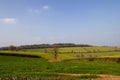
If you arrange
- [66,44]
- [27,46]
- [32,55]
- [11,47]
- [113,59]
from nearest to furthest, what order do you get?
1. [113,59]
2. [32,55]
3. [11,47]
4. [27,46]
5. [66,44]

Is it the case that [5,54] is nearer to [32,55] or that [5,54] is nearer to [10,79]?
[32,55]

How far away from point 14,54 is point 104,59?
1044 inches

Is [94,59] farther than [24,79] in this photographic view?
Yes

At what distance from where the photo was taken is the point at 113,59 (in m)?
67.8

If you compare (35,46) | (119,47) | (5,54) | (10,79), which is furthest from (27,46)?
(10,79)

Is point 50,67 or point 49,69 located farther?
point 50,67

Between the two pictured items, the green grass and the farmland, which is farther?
the farmland

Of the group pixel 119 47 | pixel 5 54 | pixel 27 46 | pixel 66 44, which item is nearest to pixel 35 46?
pixel 27 46

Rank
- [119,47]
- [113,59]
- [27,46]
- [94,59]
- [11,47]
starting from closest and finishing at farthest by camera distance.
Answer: [113,59]
[94,59]
[11,47]
[119,47]
[27,46]

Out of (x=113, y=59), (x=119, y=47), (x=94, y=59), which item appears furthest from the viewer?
(x=119, y=47)

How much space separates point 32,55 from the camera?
80.7m

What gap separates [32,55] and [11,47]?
63.3m

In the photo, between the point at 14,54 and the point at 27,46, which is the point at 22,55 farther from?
the point at 27,46

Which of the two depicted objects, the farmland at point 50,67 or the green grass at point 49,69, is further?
the farmland at point 50,67
